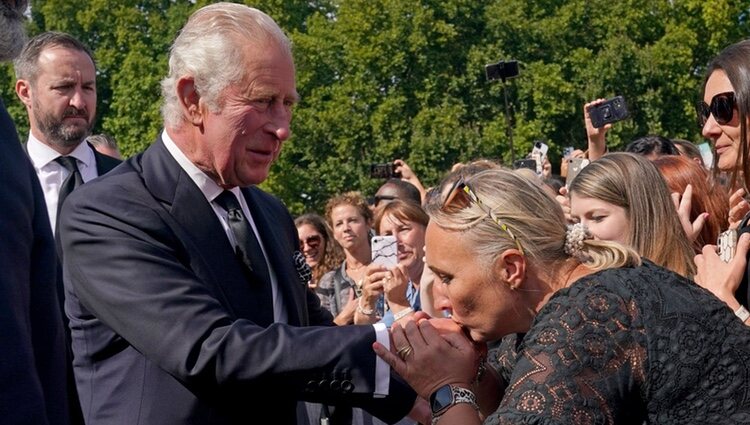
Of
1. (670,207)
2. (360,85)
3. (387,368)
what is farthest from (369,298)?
(360,85)

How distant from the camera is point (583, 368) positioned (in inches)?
131

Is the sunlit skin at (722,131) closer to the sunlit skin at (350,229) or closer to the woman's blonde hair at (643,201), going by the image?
the woman's blonde hair at (643,201)

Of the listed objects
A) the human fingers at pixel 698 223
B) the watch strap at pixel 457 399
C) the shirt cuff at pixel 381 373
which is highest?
the shirt cuff at pixel 381 373

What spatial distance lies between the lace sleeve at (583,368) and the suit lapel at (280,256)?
0.90 m

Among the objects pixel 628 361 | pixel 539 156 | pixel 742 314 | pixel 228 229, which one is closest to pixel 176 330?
pixel 228 229

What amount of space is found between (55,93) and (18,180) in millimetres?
3585

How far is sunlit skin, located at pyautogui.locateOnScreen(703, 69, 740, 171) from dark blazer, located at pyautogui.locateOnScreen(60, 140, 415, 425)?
2277 millimetres

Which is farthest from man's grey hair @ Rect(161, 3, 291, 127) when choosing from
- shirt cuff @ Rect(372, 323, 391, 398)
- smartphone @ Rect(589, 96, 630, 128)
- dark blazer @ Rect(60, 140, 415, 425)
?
smartphone @ Rect(589, 96, 630, 128)

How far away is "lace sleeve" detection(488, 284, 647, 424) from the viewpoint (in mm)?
3301

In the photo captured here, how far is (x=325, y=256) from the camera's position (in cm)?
1099

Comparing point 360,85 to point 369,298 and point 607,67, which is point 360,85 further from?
point 369,298

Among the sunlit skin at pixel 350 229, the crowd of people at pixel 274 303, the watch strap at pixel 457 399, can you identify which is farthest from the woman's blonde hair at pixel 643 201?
the sunlit skin at pixel 350 229

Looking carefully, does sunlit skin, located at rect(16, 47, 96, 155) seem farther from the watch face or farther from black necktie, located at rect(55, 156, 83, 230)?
the watch face

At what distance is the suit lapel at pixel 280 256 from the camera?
4020 mm
